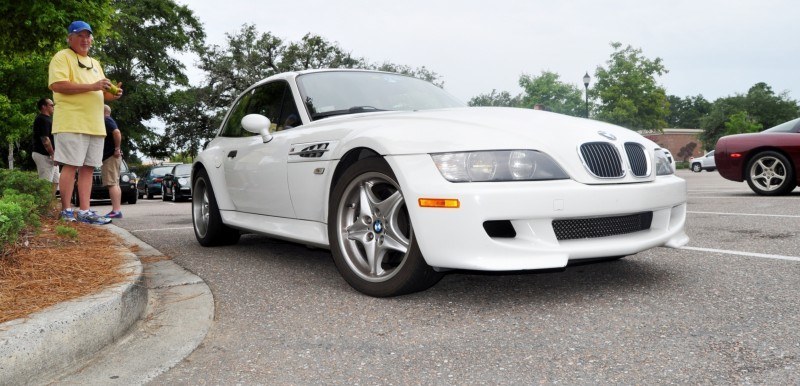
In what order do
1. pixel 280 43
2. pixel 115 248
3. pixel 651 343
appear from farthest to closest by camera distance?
pixel 280 43 < pixel 115 248 < pixel 651 343

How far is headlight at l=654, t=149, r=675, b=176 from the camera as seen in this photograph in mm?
3553

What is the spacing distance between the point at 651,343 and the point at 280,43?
41.1 metres

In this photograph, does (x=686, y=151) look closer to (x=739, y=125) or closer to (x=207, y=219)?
(x=739, y=125)

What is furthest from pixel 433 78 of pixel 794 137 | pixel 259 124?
pixel 259 124

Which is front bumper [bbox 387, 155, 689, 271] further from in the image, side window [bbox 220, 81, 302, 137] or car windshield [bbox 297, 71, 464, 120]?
side window [bbox 220, 81, 302, 137]

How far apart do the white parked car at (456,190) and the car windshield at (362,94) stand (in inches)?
0.6

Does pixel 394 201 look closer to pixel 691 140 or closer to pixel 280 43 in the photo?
pixel 280 43

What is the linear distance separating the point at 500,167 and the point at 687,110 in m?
142

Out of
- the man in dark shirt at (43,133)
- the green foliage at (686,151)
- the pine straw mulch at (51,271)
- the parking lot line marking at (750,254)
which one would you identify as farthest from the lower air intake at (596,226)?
the green foliage at (686,151)

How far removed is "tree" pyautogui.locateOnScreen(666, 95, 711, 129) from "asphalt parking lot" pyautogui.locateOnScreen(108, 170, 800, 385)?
447 feet

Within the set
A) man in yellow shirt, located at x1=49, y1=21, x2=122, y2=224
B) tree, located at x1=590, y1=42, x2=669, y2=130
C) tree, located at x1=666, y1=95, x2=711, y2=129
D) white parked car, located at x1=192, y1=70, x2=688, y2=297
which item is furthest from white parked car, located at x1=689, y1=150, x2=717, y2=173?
tree, located at x1=666, y1=95, x2=711, y2=129

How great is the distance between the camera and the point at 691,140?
3223 inches

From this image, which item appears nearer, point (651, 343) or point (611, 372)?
point (611, 372)

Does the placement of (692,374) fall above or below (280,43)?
below
